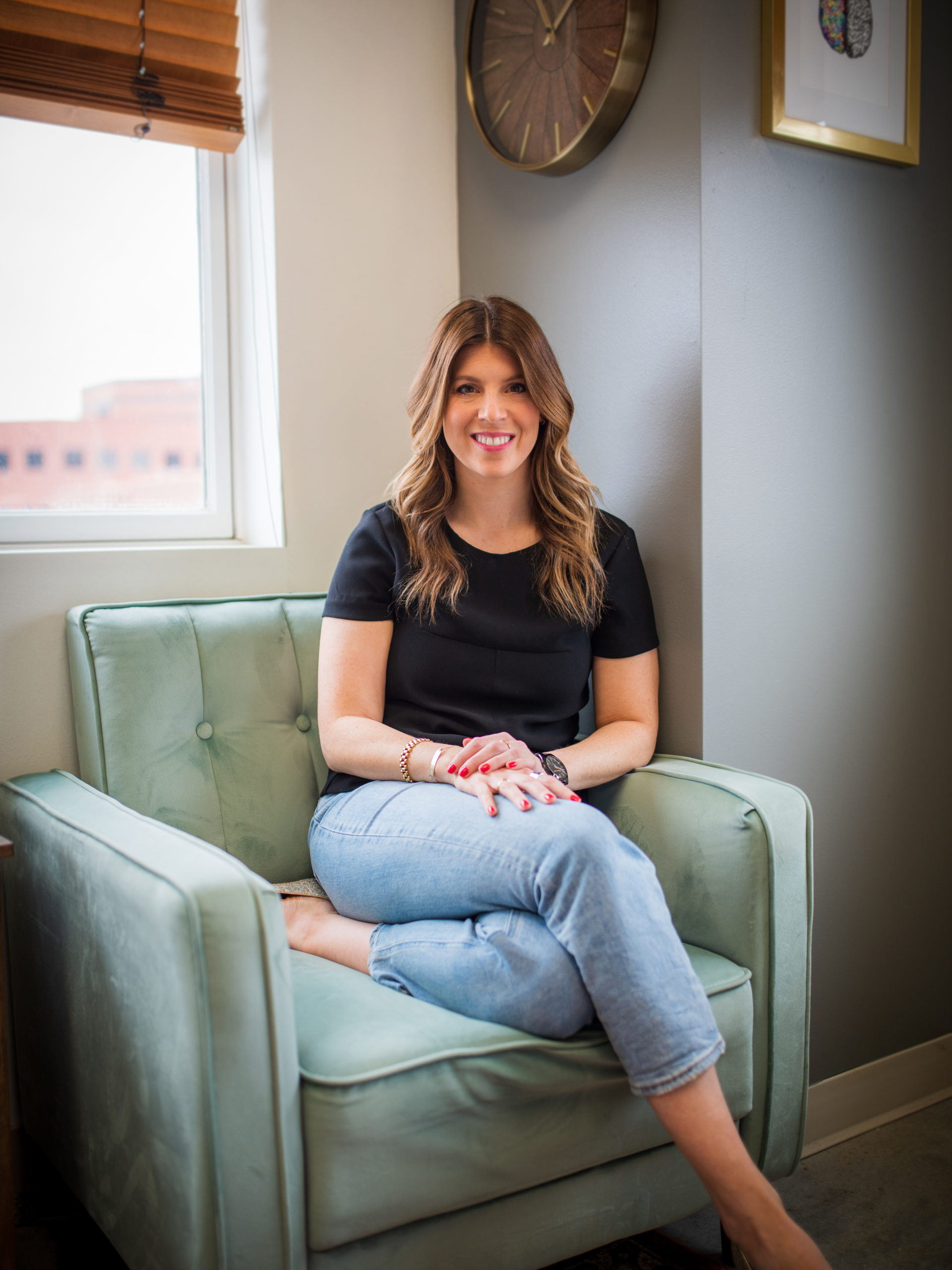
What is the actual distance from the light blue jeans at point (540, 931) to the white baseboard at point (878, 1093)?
762 mm

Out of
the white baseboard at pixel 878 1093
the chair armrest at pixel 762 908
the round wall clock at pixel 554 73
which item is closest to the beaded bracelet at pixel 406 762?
the chair armrest at pixel 762 908

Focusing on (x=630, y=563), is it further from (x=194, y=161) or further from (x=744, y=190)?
(x=194, y=161)

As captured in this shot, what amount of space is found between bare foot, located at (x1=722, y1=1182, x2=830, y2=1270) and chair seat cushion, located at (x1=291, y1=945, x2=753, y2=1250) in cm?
18

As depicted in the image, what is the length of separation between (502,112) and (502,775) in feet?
4.13

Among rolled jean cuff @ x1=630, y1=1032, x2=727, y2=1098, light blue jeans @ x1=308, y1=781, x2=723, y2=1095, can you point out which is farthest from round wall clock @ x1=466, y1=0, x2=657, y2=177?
rolled jean cuff @ x1=630, y1=1032, x2=727, y2=1098

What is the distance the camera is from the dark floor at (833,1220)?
1379 millimetres

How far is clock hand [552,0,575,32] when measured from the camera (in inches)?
64.4

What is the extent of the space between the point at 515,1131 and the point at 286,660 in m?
0.83

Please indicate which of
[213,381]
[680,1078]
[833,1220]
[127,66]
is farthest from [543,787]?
[127,66]

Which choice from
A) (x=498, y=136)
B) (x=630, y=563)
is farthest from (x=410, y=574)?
(x=498, y=136)

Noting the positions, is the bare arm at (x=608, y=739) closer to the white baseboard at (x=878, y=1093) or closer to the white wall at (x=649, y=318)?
the white wall at (x=649, y=318)

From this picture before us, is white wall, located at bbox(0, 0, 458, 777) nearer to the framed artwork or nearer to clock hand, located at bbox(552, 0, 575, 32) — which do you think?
clock hand, located at bbox(552, 0, 575, 32)

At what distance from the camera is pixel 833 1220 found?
1.46 metres

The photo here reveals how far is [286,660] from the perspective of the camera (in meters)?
1.63
